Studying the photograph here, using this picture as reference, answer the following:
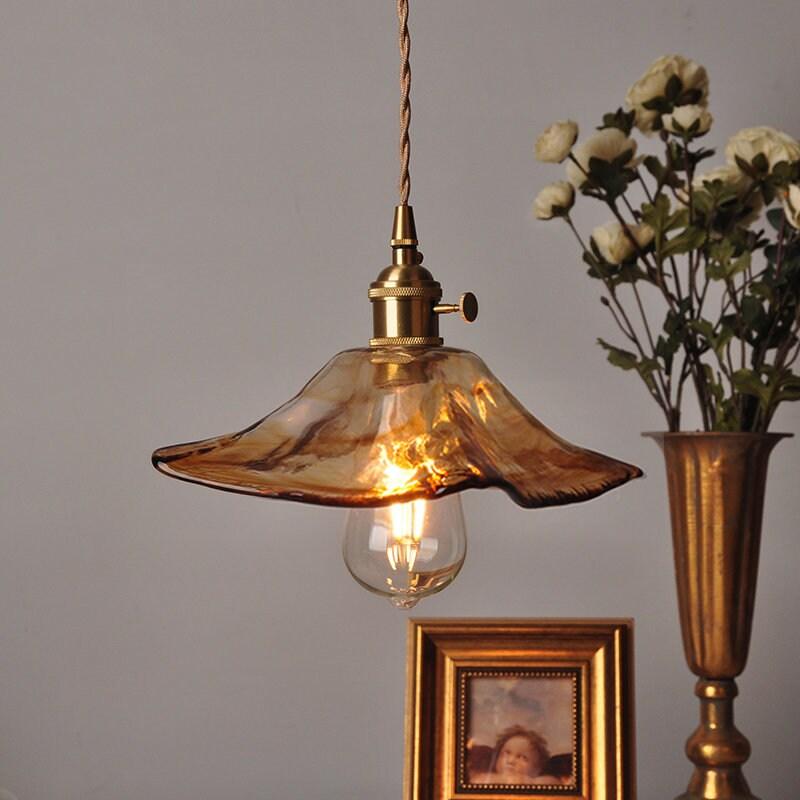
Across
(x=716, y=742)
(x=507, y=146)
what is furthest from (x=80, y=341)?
(x=716, y=742)

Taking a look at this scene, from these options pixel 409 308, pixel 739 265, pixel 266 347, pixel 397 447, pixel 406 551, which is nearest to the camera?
pixel 397 447

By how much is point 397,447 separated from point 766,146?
0.47 metres

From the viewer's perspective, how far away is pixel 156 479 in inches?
43.8

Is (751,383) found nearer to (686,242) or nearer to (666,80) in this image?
(686,242)

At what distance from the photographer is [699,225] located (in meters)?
0.93

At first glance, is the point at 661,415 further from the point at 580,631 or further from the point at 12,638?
the point at 12,638

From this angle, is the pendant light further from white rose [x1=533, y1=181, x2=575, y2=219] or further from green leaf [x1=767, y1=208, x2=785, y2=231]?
green leaf [x1=767, y1=208, x2=785, y2=231]

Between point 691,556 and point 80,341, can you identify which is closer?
point 691,556

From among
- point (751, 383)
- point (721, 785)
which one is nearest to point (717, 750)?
point (721, 785)

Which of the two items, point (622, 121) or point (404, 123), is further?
point (622, 121)

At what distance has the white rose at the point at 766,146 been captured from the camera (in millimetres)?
881

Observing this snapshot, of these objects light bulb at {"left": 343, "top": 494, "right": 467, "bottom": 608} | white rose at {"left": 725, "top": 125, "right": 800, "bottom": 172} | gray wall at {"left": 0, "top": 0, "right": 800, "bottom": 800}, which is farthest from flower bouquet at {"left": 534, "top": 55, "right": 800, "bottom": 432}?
light bulb at {"left": 343, "top": 494, "right": 467, "bottom": 608}

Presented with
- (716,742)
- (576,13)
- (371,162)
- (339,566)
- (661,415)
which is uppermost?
(576,13)

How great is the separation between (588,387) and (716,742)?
0.35 metres
